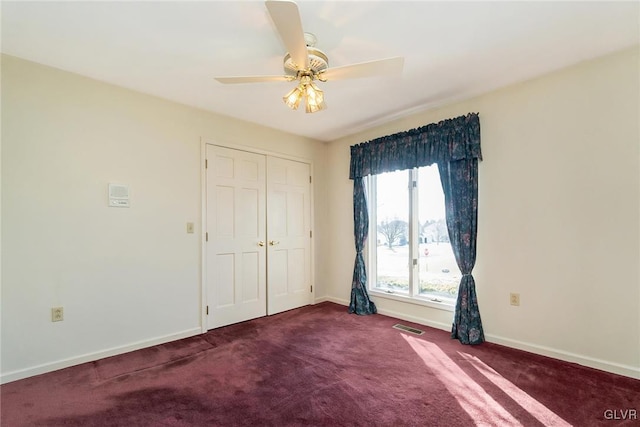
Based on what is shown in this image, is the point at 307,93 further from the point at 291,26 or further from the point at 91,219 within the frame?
the point at 91,219

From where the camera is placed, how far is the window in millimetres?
3273

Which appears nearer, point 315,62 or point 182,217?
point 315,62

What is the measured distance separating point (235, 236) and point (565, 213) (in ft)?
10.8

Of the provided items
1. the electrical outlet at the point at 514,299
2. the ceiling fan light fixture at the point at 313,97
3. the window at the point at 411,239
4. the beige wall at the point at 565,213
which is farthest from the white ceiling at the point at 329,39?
the electrical outlet at the point at 514,299

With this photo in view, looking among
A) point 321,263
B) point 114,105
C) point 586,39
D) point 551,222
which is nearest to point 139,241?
point 114,105

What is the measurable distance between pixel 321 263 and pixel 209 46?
10.6 feet

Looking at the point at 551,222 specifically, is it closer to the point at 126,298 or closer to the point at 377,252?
the point at 377,252

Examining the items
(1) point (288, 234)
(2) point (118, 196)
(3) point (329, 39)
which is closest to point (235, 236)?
(1) point (288, 234)

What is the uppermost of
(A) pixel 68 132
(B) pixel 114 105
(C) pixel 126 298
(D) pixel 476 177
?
(B) pixel 114 105

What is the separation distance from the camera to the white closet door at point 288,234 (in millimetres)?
3873

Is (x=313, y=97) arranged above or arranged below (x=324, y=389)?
above

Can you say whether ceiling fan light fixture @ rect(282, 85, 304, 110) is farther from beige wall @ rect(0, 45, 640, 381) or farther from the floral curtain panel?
the floral curtain panel

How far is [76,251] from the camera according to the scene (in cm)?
247

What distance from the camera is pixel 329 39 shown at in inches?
79.7
